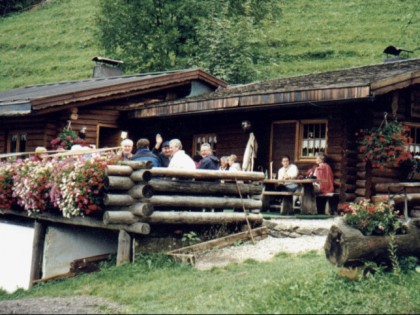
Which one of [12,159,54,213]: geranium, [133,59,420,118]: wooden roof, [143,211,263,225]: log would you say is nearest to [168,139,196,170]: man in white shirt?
[143,211,263,225]: log

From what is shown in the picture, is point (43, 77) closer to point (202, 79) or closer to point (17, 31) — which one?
point (17, 31)

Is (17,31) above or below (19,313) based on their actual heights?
above

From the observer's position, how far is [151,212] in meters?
11.6

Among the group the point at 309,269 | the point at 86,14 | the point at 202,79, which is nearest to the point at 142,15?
the point at 202,79

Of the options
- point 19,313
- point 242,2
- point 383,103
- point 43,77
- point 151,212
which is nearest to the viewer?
point 19,313

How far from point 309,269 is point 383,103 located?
21.2 feet

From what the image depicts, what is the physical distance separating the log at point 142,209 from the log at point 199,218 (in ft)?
0.39

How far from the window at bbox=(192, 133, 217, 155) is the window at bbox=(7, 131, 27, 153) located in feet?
15.8

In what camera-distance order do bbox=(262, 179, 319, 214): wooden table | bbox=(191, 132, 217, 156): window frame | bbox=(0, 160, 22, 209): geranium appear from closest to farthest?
bbox=(0, 160, 22, 209): geranium
bbox=(262, 179, 319, 214): wooden table
bbox=(191, 132, 217, 156): window frame

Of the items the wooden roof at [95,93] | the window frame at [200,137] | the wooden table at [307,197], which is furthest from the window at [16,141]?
the wooden table at [307,197]

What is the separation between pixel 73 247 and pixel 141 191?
8.27 feet

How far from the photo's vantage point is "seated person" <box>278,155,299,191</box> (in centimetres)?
1614

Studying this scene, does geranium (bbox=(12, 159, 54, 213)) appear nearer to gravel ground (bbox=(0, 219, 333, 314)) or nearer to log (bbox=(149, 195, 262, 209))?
log (bbox=(149, 195, 262, 209))

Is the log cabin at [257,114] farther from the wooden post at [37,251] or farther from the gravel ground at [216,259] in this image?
the wooden post at [37,251]
